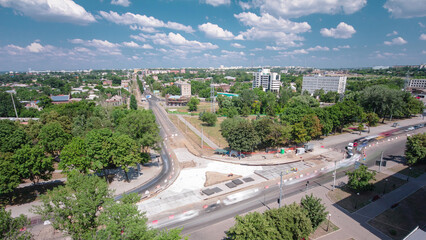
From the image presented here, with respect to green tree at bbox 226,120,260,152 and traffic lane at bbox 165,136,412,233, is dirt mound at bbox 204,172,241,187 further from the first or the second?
green tree at bbox 226,120,260,152

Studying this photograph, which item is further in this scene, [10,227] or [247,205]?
[247,205]

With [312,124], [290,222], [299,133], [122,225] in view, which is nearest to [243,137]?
[299,133]

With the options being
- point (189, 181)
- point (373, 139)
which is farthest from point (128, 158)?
point (373, 139)

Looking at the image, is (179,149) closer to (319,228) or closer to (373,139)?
(319,228)

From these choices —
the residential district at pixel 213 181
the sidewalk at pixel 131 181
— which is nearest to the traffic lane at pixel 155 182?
the residential district at pixel 213 181

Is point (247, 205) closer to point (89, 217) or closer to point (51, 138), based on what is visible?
point (89, 217)

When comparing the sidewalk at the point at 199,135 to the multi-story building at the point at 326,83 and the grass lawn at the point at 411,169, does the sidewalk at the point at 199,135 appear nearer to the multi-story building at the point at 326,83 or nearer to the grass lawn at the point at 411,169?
the grass lawn at the point at 411,169
